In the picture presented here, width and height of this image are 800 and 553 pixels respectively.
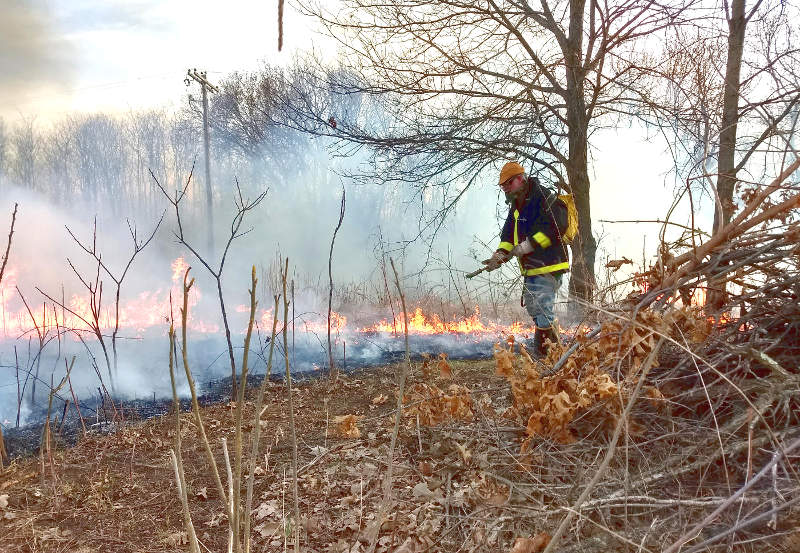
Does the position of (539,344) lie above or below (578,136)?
below

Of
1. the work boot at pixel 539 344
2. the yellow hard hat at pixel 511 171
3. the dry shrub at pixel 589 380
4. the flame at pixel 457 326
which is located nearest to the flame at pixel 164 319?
the flame at pixel 457 326

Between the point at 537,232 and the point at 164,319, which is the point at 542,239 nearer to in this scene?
the point at 537,232

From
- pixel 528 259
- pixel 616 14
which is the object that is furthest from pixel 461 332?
pixel 616 14

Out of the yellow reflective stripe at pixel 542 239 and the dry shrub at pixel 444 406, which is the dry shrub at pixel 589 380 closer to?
the dry shrub at pixel 444 406

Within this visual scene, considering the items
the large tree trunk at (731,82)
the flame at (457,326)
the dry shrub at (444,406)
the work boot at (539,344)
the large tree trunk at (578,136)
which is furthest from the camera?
the flame at (457,326)

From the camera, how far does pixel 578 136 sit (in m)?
7.98

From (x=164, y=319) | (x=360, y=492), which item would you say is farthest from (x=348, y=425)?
(x=164, y=319)

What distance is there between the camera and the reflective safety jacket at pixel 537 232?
20.3ft

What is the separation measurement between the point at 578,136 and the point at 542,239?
264 centimetres

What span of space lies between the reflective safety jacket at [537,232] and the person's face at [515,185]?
111 millimetres

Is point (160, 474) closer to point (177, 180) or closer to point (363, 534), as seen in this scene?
point (363, 534)

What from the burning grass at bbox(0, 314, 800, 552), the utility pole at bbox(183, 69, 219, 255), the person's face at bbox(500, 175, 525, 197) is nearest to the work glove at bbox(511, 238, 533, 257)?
the person's face at bbox(500, 175, 525, 197)

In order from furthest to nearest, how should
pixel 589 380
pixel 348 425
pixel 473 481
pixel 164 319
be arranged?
pixel 164 319
pixel 348 425
pixel 473 481
pixel 589 380

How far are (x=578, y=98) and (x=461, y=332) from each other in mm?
4471
